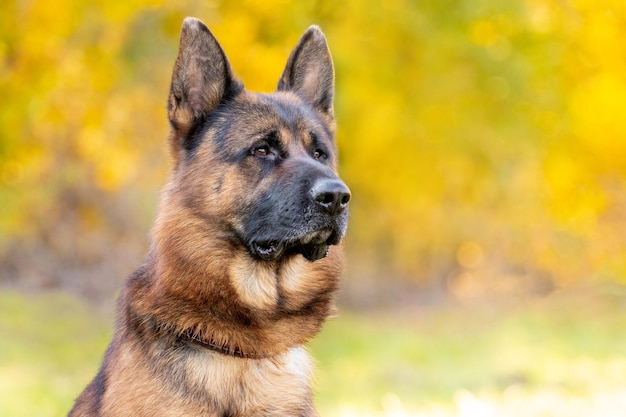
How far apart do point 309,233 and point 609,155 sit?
11532 mm

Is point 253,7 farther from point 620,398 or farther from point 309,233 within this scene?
point 309,233

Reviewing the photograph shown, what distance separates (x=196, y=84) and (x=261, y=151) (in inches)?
17.7

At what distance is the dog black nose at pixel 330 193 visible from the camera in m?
4.18

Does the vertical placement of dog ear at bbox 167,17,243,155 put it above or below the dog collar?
above

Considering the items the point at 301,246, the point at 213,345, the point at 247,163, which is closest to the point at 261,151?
the point at 247,163

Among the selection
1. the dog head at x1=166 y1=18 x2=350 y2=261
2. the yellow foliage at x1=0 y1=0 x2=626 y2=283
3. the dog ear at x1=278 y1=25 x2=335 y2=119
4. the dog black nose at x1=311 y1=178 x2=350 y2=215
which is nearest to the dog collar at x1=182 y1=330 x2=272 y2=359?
the dog head at x1=166 y1=18 x2=350 y2=261

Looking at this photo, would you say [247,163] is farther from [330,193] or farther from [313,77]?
[313,77]

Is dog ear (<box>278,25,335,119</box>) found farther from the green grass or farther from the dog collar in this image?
the dog collar

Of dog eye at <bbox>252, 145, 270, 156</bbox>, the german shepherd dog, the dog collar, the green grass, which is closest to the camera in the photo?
the german shepherd dog

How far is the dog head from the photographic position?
4.24 metres

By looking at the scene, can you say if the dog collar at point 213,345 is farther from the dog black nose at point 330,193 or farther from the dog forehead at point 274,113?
the dog forehead at point 274,113

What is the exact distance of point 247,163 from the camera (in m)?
4.41

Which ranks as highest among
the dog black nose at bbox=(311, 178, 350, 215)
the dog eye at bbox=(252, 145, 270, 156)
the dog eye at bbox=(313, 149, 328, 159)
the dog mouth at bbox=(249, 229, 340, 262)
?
the dog eye at bbox=(313, 149, 328, 159)

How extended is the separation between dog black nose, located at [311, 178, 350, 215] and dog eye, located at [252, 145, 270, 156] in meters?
0.38
